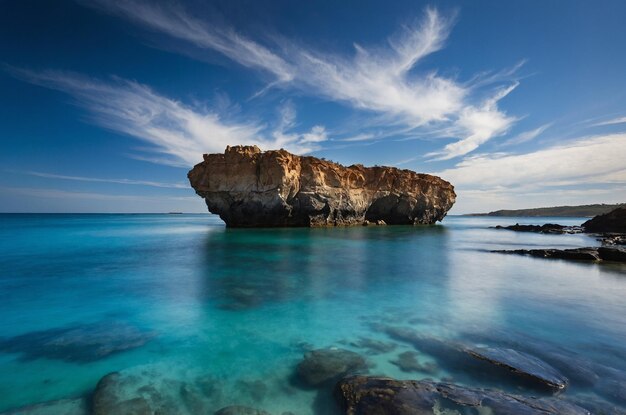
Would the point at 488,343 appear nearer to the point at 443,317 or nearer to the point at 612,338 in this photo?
the point at 443,317

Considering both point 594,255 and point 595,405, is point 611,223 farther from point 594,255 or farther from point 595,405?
point 595,405

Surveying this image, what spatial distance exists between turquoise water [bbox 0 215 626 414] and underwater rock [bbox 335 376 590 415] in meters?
0.51

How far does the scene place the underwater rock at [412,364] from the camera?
4.96 metres

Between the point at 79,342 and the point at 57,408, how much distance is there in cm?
250

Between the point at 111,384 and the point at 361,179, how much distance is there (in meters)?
41.8

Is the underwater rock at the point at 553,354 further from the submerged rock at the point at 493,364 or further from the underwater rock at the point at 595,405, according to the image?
the underwater rock at the point at 595,405

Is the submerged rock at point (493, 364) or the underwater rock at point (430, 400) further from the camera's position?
the submerged rock at point (493, 364)

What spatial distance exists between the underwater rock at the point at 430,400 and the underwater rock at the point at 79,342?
4405mm

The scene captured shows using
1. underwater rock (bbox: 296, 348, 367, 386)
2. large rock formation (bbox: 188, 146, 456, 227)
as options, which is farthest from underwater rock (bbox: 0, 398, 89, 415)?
large rock formation (bbox: 188, 146, 456, 227)

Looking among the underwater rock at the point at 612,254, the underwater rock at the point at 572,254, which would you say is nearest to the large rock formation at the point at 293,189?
the underwater rock at the point at 572,254

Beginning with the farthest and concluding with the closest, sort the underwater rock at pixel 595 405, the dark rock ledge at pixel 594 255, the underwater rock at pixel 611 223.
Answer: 1. the underwater rock at pixel 611 223
2. the dark rock ledge at pixel 594 255
3. the underwater rock at pixel 595 405

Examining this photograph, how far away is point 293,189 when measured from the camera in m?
37.2

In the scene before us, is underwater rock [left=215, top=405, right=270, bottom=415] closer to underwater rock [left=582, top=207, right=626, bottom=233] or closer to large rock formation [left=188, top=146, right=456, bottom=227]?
large rock formation [left=188, top=146, right=456, bottom=227]

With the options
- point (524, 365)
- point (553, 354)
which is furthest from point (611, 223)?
point (524, 365)
